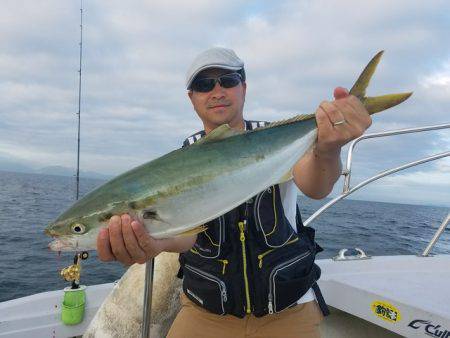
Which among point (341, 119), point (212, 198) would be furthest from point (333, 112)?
point (212, 198)

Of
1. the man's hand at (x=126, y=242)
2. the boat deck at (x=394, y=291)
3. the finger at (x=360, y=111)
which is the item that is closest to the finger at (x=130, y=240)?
the man's hand at (x=126, y=242)

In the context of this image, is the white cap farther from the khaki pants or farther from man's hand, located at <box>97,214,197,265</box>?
the khaki pants

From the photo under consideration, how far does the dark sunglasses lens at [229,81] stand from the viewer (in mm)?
3701

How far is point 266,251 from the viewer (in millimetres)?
3318

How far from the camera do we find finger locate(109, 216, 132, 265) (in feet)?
8.63

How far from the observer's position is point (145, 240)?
271 cm

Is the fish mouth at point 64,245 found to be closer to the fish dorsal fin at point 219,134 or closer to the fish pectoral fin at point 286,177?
the fish dorsal fin at point 219,134

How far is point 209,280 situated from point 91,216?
1.22m

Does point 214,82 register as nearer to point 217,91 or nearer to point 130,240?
point 217,91

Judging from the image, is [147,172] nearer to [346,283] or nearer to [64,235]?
[64,235]

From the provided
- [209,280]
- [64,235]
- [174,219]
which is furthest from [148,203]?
[209,280]

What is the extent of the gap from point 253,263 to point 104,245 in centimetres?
125

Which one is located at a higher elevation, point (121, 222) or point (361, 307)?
point (121, 222)

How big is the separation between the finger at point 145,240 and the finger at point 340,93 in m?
1.69
